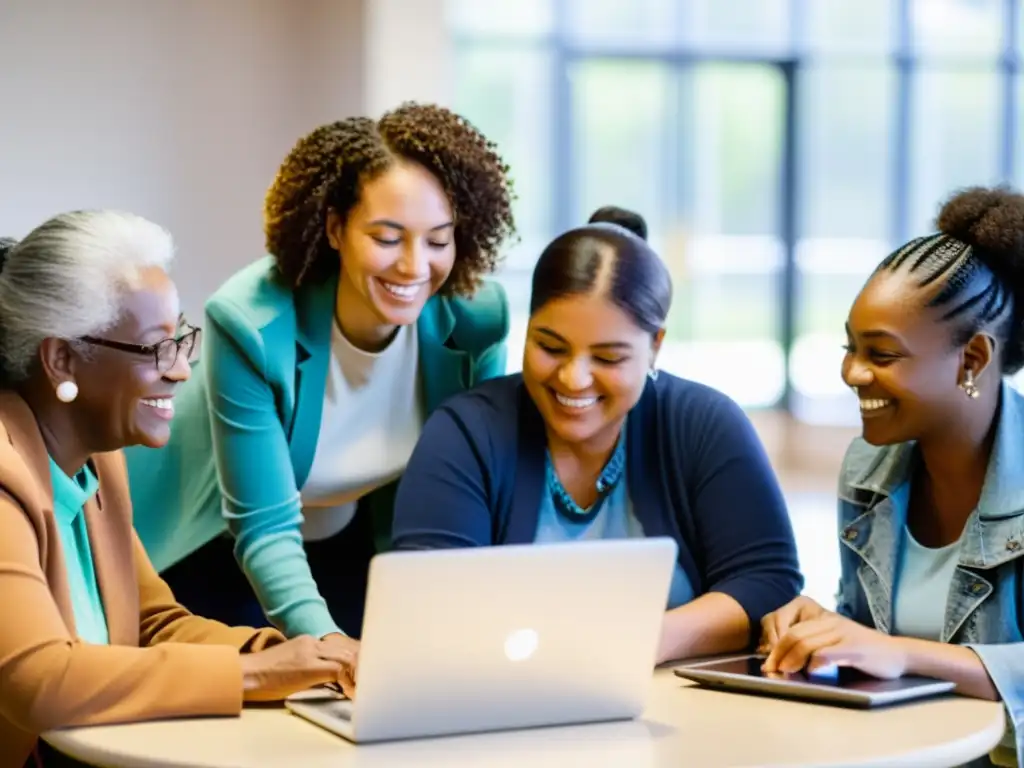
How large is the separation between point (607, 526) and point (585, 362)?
0.25m

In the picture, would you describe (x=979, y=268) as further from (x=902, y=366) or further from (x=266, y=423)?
(x=266, y=423)

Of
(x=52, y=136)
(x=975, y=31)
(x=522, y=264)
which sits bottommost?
(x=522, y=264)

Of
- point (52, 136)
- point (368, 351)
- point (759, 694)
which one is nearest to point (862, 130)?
point (52, 136)

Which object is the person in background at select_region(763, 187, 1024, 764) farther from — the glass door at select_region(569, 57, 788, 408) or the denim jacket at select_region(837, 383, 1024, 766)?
the glass door at select_region(569, 57, 788, 408)

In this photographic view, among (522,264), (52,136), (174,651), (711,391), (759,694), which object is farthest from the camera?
(522,264)

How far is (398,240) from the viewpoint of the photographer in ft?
8.89

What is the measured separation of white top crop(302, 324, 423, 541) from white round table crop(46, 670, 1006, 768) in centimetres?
99

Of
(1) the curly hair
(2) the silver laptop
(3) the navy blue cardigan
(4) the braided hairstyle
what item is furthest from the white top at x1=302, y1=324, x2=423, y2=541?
(2) the silver laptop

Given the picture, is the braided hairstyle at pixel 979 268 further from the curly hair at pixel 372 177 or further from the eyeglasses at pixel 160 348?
the eyeglasses at pixel 160 348

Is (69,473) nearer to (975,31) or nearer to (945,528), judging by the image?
(945,528)

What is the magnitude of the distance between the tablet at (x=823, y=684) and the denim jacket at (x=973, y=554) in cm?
11

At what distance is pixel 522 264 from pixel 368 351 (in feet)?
25.1

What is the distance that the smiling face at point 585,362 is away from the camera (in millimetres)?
2342

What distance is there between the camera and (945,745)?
1776 millimetres
